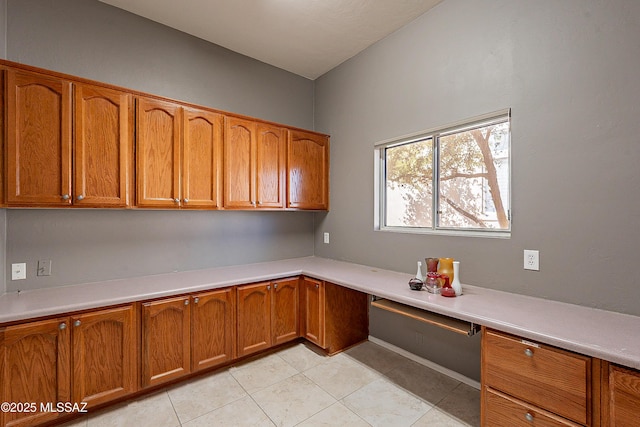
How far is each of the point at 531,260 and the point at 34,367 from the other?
3048mm

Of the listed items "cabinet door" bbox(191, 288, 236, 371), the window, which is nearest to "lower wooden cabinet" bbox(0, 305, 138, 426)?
"cabinet door" bbox(191, 288, 236, 371)

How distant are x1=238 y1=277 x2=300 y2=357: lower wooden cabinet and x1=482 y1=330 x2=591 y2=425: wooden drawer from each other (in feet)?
5.43

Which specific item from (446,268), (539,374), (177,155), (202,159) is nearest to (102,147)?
(177,155)

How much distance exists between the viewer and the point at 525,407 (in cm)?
137

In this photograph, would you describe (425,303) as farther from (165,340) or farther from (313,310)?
(165,340)

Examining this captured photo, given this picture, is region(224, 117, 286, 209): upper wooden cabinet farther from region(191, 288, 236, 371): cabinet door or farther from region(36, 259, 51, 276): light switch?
region(36, 259, 51, 276): light switch

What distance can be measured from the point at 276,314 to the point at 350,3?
2707mm

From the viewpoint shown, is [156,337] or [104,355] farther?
[156,337]

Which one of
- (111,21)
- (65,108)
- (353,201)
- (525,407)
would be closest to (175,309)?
(65,108)

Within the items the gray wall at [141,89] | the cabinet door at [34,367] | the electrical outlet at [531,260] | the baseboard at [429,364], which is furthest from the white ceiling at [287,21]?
the baseboard at [429,364]

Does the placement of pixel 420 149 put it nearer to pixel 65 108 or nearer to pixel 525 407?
pixel 525 407

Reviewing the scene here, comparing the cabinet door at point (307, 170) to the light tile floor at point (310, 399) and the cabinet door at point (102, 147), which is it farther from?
the light tile floor at point (310, 399)

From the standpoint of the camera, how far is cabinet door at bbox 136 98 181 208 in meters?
2.16

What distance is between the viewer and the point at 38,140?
1.82 meters
